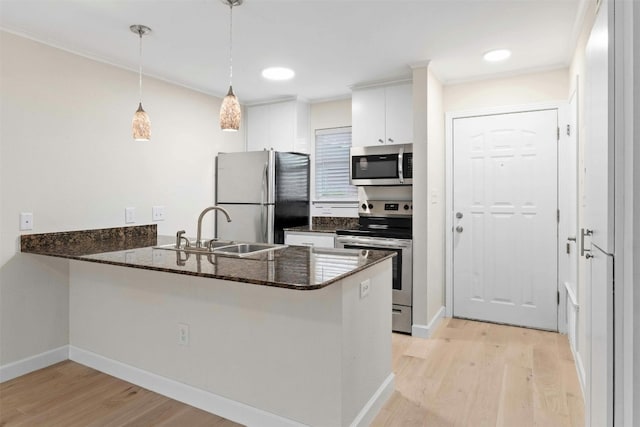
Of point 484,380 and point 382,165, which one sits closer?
point 484,380

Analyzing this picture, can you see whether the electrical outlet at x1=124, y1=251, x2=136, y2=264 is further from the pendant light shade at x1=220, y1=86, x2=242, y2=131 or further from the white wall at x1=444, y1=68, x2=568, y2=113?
the white wall at x1=444, y1=68, x2=568, y2=113

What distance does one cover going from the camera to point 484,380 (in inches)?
102

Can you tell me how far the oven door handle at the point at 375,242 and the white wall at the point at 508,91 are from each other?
144 cm

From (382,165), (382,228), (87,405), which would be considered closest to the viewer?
(87,405)

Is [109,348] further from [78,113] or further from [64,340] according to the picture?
[78,113]

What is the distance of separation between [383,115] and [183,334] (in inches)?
104

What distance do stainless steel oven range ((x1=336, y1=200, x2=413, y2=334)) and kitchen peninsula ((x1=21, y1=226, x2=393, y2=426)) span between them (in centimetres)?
110

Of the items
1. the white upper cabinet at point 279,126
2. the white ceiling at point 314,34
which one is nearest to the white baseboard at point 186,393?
the white ceiling at point 314,34

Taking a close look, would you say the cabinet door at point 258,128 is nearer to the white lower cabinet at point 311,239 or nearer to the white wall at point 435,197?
the white lower cabinet at point 311,239

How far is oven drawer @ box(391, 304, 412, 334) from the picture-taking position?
11.4 ft

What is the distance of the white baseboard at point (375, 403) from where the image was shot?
2.00 metres

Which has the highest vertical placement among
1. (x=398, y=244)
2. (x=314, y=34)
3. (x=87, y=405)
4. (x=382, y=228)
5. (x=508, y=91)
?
(x=314, y=34)

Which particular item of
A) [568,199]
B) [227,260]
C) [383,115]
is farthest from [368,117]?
[227,260]

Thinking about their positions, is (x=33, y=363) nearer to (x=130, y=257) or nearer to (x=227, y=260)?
(x=130, y=257)
